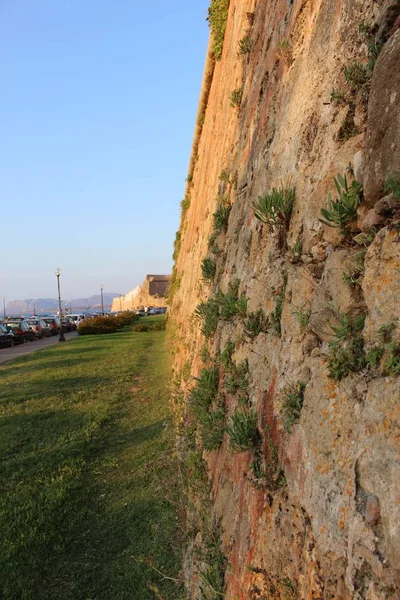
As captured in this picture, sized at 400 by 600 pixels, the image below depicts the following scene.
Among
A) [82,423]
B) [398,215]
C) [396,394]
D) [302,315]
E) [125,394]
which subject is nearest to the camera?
[396,394]

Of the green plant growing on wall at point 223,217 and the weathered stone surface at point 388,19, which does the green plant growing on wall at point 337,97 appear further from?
the green plant growing on wall at point 223,217

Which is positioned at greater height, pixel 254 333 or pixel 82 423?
pixel 254 333

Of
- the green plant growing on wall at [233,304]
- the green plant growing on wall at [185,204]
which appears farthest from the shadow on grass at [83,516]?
the green plant growing on wall at [185,204]

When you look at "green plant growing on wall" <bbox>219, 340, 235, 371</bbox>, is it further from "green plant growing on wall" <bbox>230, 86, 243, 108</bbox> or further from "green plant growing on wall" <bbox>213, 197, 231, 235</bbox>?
"green plant growing on wall" <bbox>230, 86, 243, 108</bbox>

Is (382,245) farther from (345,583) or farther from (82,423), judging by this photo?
(82,423)

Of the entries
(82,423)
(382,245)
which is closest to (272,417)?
(382,245)

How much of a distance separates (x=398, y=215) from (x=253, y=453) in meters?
1.89

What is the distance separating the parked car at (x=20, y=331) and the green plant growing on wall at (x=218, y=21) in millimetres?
23485

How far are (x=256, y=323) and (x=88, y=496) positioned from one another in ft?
12.8

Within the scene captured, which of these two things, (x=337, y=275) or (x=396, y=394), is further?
(x=337, y=275)

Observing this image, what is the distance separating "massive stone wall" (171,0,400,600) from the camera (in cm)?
206

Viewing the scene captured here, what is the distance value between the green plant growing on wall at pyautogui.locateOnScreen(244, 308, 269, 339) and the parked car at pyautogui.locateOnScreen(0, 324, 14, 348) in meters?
26.8

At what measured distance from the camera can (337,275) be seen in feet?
8.75

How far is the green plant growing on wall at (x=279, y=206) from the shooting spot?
3441mm
